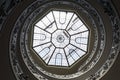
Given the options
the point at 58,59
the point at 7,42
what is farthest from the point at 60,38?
the point at 7,42

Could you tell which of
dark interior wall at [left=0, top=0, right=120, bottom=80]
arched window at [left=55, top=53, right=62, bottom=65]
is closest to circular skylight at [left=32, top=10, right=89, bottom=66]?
arched window at [left=55, top=53, right=62, bottom=65]

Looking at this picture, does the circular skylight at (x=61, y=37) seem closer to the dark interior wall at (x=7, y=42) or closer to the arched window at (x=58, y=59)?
the arched window at (x=58, y=59)

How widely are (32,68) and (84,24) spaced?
3.71 meters

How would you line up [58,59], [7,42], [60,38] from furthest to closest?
[60,38]
[58,59]
[7,42]

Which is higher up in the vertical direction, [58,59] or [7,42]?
[7,42]

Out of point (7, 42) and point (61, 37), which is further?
point (61, 37)

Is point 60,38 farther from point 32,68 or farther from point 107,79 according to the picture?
point 107,79

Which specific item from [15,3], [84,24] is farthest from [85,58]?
[15,3]

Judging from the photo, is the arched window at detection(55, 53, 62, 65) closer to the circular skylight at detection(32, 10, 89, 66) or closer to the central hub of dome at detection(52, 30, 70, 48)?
the circular skylight at detection(32, 10, 89, 66)

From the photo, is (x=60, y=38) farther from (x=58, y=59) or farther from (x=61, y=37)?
(x=58, y=59)

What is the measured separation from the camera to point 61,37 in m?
16.4

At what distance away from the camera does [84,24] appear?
15930mm

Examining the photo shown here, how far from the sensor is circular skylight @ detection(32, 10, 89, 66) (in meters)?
16.2

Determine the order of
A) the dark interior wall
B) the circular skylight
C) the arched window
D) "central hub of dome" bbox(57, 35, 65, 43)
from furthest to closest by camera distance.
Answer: "central hub of dome" bbox(57, 35, 65, 43)
the circular skylight
the arched window
the dark interior wall
